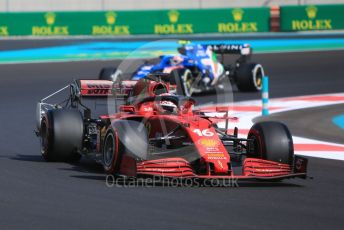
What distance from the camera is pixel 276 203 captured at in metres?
9.36

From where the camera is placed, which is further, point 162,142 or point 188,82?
point 188,82

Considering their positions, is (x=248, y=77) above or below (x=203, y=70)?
below

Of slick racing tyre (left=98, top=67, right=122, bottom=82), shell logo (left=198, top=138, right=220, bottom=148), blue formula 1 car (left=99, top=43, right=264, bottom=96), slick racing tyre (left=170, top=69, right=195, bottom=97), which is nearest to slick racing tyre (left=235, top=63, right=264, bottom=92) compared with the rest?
blue formula 1 car (left=99, top=43, right=264, bottom=96)

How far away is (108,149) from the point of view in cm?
1101

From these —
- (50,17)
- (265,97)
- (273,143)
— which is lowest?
(273,143)

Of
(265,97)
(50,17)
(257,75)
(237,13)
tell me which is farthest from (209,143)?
(237,13)

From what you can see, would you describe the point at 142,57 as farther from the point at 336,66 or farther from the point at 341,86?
the point at 341,86

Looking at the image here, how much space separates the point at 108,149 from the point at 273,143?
6.16ft

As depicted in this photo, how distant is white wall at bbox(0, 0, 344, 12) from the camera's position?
4453 centimetres

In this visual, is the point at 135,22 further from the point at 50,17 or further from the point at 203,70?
the point at 203,70

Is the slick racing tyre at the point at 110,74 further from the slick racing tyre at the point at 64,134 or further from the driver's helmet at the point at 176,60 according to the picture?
the slick racing tyre at the point at 64,134

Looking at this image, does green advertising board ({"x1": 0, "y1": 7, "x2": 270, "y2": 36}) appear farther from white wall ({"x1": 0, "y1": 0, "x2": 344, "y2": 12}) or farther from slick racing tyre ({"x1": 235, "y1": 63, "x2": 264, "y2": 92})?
slick racing tyre ({"x1": 235, "y1": 63, "x2": 264, "y2": 92})

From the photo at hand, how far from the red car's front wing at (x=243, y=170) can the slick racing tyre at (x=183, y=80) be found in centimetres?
1037

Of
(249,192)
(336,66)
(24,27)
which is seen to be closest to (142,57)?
(336,66)
